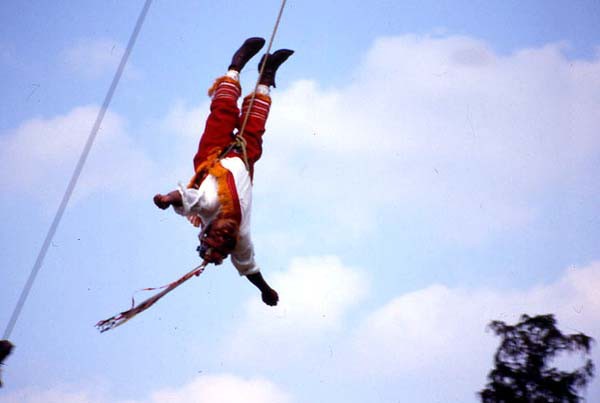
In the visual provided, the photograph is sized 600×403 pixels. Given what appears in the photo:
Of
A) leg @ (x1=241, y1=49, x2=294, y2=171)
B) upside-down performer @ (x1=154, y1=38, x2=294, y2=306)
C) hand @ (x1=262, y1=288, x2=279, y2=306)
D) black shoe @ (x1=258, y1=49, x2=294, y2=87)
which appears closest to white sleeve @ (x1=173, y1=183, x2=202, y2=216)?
upside-down performer @ (x1=154, y1=38, x2=294, y2=306)

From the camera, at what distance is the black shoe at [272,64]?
5227 mm

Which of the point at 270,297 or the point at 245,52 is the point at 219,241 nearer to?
the point at 270,297

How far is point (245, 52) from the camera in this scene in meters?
5.19

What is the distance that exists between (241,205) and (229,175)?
189 mm

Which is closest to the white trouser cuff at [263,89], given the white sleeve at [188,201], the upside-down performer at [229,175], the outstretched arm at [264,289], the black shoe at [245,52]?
the upside-down performer at [229,175]

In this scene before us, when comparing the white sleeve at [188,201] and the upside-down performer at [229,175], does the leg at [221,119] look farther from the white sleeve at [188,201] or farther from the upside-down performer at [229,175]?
the white sleeve at [188,201]

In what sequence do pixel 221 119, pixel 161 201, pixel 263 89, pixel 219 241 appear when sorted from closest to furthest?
1. pixel 161 201
2. pixel 219 241
3. pixel 221 119
4. pixel 263 89

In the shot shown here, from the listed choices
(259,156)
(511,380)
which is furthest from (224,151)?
(511,380)

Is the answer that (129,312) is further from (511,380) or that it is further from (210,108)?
(511,380)

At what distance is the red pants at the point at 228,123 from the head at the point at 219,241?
0.51 metres

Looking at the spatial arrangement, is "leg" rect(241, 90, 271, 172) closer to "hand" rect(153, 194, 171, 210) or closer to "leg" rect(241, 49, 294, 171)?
"leg" rect(241, 49, 294, 171)

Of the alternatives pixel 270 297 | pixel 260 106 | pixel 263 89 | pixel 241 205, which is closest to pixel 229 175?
pixel 241 205

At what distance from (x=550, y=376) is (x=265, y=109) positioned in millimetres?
2965

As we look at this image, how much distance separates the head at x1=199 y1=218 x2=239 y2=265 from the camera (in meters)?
4.50
